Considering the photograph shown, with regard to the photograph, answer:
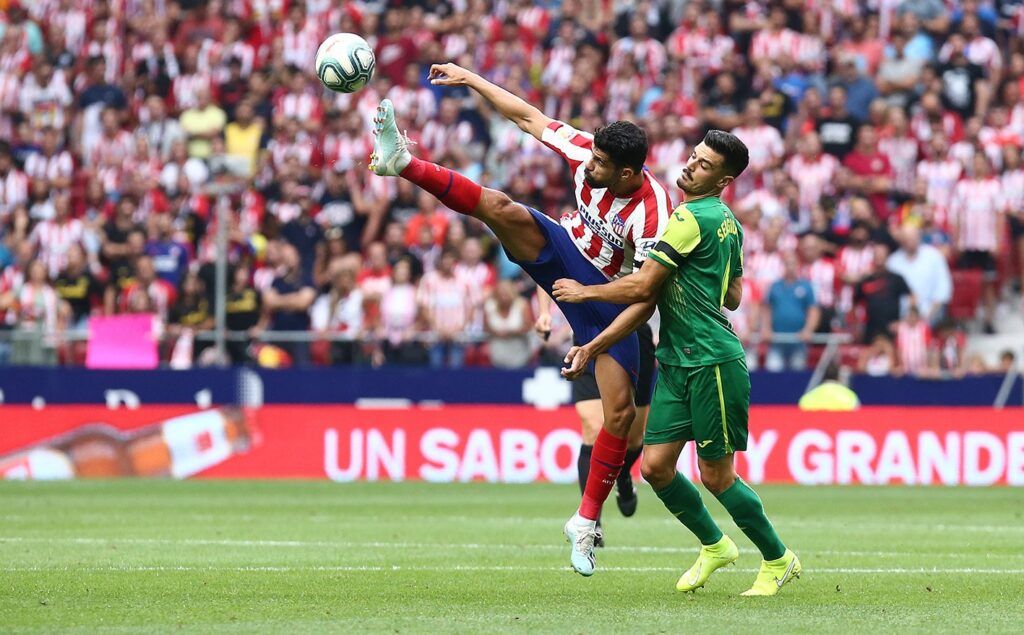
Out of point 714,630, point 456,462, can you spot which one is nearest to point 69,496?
point 456,462

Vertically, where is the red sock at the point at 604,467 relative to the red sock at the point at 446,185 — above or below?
below

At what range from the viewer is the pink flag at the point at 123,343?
21.6 metres

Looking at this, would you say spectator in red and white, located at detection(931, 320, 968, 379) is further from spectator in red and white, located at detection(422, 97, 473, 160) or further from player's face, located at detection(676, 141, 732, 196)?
player's face, located at detection(676, 141, 732, 196)

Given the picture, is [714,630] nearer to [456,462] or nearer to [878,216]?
[456,462]

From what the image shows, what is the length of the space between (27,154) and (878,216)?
43.6ft

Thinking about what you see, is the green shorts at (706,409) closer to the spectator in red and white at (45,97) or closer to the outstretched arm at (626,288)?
the outstretched arm at (626,288)

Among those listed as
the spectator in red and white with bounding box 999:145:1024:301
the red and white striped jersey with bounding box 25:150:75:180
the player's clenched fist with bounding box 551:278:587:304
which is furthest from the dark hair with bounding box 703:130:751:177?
the red and white striped jersey with bounding box 25:150:75:180

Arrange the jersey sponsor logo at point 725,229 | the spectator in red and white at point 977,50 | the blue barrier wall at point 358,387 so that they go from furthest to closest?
the spectator in red and white at point 977,50 < the blue barrier wall at point 358,387 < the jersey sponsor logo at point 725,229

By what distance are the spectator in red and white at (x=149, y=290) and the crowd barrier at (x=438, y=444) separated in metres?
2.38

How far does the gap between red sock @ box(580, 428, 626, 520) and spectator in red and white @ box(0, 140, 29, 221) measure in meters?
17.8

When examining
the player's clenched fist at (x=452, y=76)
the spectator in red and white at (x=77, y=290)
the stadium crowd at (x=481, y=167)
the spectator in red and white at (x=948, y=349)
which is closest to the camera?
the player's clenched fist at (x=452, y=76)

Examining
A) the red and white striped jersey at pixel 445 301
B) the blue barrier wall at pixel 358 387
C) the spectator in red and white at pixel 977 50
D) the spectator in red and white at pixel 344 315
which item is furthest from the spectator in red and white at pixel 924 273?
the spectator in red and white at pixel 344 315

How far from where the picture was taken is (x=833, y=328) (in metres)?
20.7

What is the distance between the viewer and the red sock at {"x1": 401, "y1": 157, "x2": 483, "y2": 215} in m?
9.27
